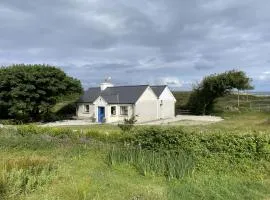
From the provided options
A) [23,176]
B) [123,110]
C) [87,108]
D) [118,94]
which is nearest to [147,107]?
[123,110]

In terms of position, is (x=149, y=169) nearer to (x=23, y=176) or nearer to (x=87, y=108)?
(x=23, y=176)

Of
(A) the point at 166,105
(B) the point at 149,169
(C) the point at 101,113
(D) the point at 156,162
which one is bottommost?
(B) the point at 149,169

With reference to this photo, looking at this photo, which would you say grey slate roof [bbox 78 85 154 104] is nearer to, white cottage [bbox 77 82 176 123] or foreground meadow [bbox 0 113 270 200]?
white cottage [bbox 77 82 176 123]

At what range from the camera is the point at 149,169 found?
406 inches

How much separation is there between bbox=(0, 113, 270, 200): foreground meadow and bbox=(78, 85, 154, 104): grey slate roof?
101ft

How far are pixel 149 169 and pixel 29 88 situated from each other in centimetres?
3361

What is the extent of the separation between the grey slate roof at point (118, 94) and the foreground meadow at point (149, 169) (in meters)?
30.7

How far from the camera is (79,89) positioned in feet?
156

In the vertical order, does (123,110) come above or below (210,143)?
above

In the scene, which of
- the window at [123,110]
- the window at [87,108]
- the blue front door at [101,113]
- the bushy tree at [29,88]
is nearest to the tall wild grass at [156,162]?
the bushy tree at [29,88]

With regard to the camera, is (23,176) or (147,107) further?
(147,107)

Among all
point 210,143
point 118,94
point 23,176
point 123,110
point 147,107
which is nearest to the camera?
point 23,176

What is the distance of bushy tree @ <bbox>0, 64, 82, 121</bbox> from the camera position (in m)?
42.0

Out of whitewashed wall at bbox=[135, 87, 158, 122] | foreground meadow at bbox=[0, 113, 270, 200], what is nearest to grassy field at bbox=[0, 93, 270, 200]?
foreground meadow at bbox=[0, 113, 270, 200]
